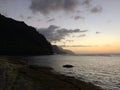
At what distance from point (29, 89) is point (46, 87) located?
6.13 ft

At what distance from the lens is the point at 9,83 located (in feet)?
58.6

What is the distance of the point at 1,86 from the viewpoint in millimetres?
17531

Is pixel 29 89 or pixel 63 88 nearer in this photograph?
pixel 29 89

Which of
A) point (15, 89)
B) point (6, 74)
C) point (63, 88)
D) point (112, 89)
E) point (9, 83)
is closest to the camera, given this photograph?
point (15, 89)

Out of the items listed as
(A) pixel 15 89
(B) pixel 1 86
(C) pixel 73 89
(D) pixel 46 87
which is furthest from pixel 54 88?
(B) pixel 1 86

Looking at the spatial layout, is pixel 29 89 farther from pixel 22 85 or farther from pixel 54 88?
pixel 54 88

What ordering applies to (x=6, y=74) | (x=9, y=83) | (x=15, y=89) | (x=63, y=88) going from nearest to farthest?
(x=15, y=89)
(x=9, y=83)
(x=63, y=88)
(x=6, y=74)

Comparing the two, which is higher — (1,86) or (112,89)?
(1,86)

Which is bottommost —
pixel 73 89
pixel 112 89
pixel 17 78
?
pixel 112 89

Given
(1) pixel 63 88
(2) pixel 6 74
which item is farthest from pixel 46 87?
(2) pixel 6 74

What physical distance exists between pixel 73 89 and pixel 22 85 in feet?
17.1

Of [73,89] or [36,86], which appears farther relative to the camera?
[73,89]

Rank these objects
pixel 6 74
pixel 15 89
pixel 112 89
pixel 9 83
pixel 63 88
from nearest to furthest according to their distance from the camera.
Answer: pixel 15 89 → pixel 9 83 → pixel 63 88 → pixel 6 74 → pixel 112 89

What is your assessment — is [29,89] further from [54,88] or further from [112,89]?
[112,89]
